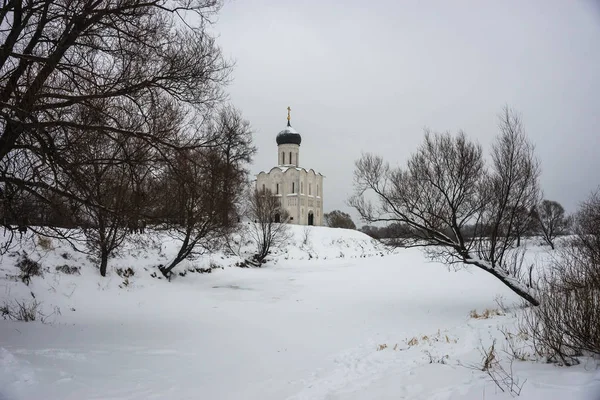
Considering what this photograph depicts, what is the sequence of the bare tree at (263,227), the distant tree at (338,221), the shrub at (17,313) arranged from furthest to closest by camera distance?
the distant tree at (338,221) → the bare tree at (263,227) → the shrub at (17,313)

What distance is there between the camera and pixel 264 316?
37.1ft

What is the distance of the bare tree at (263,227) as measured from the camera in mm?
28336

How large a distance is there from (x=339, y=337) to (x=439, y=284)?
11.9 m

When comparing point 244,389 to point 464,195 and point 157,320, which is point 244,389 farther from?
point 464,195

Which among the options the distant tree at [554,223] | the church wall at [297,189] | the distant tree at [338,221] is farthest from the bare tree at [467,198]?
the distant tree at [338,221]

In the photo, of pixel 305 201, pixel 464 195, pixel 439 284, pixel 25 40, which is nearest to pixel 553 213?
pixel 305 201

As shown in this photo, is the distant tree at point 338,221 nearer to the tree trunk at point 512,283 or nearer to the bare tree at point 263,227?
the bare tree at point 263,227

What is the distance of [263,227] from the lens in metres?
28.6

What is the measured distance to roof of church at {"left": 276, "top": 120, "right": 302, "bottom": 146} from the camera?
188 feet

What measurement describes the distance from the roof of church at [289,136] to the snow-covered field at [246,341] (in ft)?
135

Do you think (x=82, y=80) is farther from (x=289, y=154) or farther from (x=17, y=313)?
(x=289, y=154)

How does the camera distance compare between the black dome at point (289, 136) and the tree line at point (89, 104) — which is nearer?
the tree line at point (89, 104)

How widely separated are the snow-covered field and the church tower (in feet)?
133

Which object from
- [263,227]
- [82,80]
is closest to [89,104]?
[82,80]
